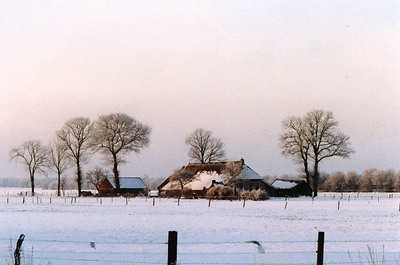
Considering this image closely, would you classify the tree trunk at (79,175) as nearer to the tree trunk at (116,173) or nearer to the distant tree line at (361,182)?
the tree trunk at (116,173)

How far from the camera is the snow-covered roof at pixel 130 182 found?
93.7 metres

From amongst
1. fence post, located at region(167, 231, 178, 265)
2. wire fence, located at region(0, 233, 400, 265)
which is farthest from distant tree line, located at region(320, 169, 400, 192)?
fence post, located at region(167, 231, 178, 265)

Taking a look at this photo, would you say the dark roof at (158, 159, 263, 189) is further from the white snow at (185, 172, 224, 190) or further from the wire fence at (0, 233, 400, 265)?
the wire fence at (0, 233, 400, 265)

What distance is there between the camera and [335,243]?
68.0 ft

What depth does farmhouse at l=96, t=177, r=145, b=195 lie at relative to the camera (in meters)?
90.3

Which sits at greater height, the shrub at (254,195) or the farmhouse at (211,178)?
the farmhouse at (211,178)

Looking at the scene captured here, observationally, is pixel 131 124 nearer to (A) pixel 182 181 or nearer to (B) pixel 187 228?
(A) pixel 182 181

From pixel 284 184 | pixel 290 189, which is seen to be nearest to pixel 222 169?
pixel 284 184

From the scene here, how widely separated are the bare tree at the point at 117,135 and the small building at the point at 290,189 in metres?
22.5

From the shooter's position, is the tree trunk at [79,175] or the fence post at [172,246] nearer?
the fence post at [172,246]

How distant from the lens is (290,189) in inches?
3329

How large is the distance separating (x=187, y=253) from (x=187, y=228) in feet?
33.0

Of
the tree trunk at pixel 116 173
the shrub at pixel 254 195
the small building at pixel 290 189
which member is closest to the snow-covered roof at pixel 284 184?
the small building at pixel 290 189

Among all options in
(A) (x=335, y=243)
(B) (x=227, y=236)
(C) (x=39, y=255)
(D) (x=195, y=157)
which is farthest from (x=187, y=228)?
(D) (x=195, y=157)
